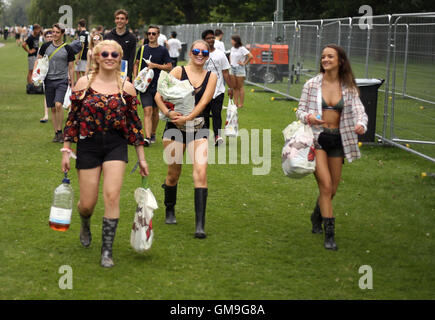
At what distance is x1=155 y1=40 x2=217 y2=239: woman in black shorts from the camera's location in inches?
284

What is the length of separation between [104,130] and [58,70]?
661cm

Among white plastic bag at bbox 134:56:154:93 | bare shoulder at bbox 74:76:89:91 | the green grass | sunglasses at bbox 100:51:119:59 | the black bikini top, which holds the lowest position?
the green grass

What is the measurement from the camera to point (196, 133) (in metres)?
7.32

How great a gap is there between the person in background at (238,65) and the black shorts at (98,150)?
12529 millimetres

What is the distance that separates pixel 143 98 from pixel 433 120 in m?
4.70

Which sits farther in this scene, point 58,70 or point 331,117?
point 58,70

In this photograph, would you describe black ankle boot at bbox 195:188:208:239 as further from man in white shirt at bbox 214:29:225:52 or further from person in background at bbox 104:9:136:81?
man in white shirt at bbox 214:29:225:52

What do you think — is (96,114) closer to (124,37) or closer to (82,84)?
(82,84)

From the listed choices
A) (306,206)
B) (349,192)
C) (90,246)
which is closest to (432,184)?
(349,192)

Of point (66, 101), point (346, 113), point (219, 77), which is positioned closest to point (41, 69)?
point (66, 101)

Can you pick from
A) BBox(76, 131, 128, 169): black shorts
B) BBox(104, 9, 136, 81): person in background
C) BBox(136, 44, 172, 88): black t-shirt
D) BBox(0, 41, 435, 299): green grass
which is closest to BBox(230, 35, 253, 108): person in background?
BBox(104, 9, 136, 81): person in background

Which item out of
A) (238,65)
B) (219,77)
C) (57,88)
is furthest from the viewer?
(238,65)

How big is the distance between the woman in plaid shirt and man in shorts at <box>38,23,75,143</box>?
647 centimetres

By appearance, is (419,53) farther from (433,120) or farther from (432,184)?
(432,184)
